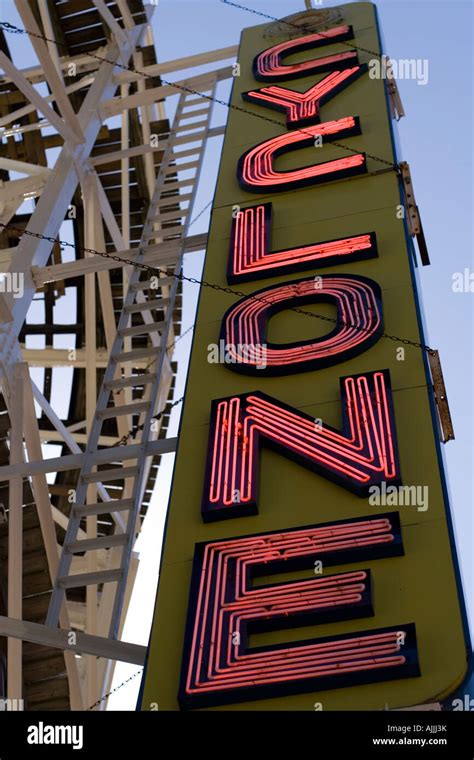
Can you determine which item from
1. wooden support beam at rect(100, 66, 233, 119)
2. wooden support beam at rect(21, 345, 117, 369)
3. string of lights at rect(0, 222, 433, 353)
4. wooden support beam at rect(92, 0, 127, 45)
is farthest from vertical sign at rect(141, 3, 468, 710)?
wooden support beam at rect(21, 345, 117, 369)

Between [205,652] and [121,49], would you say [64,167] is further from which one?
[205,652]

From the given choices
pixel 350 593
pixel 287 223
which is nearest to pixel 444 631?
pixel 350 593

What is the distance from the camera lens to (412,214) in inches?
493

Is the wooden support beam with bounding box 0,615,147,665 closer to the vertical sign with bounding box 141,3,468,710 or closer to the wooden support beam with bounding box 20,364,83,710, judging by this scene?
the vertical sign with bounding box 141,3,468,710

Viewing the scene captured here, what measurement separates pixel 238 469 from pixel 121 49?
393 inches

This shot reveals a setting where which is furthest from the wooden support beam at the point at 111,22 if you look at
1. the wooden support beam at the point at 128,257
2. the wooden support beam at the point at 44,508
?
the wooden support beam at the point at 44,508

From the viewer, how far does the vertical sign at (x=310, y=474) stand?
745cm

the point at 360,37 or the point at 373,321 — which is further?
the point at 360,37

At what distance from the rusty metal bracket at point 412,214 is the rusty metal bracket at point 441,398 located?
9.90ft

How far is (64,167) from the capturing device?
1413cm

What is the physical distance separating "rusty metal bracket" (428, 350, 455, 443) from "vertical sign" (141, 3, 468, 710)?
6.0 inches

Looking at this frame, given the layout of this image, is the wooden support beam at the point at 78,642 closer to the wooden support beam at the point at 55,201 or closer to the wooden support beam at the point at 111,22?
the wooden support beam at the point at 55,201

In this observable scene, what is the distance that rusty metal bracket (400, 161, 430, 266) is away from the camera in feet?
41.0
